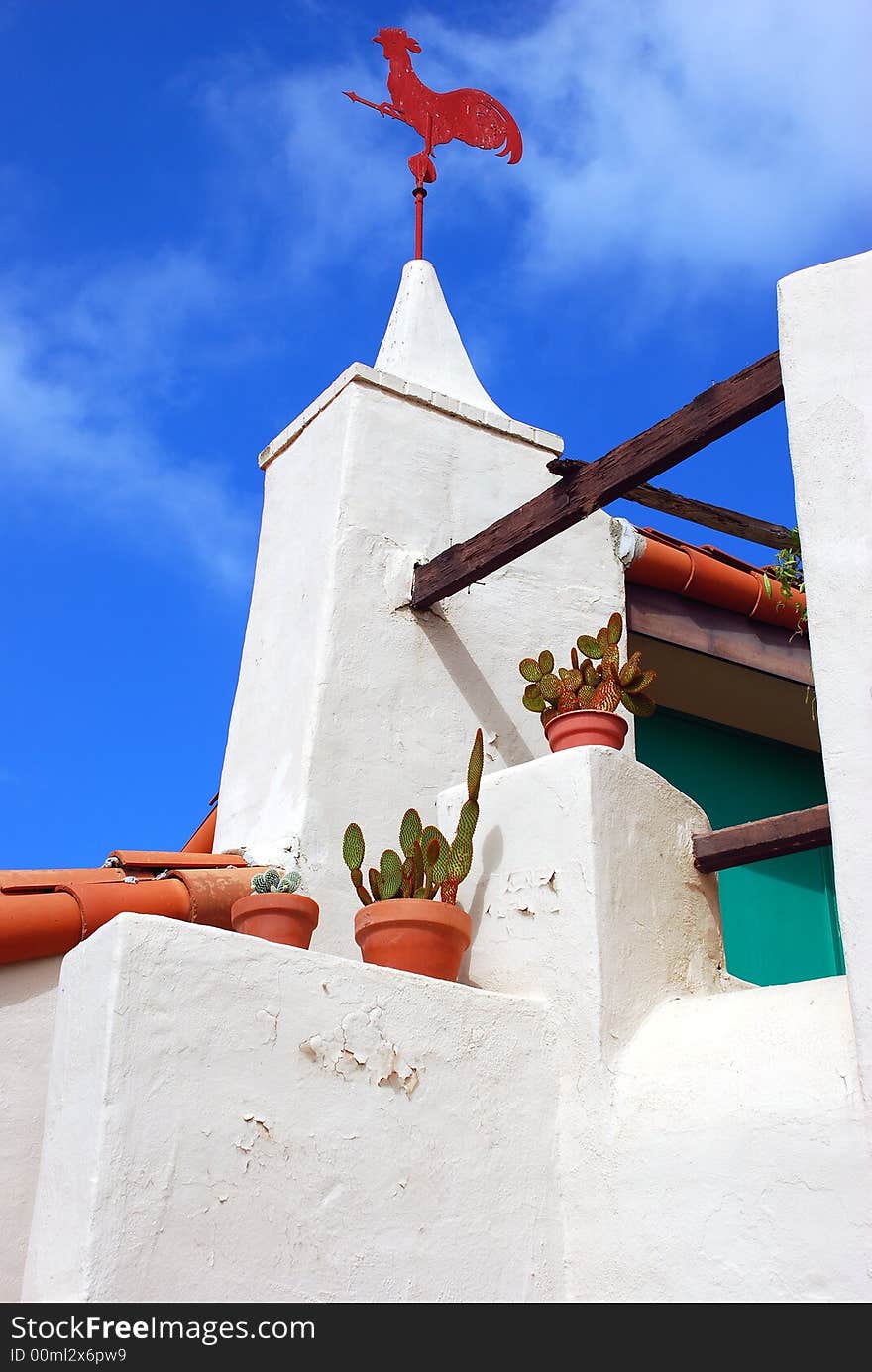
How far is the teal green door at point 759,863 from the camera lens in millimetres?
6395

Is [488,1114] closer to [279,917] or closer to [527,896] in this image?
[527,896]

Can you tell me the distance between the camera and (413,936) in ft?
12.7

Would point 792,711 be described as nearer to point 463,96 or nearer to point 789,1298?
point 463,96

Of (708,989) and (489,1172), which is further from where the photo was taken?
(708,989)

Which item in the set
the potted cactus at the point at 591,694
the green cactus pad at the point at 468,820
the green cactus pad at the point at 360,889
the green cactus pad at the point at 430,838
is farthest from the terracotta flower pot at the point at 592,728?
the green cactus pad at the point at 360,889

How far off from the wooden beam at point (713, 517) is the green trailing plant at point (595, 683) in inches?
49.7

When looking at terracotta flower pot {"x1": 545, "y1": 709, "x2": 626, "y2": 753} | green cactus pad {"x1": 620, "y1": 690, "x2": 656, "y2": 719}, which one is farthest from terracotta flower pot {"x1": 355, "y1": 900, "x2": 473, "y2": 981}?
green cactus pad {"x1": 620, "y1": 690, "x2": 656, "y2": 719}

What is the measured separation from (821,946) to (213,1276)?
167 inches

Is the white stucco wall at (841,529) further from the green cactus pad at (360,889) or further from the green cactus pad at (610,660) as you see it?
the green cactus pad at (360,889)

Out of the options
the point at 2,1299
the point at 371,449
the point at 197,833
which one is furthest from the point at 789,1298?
the point at 197,833

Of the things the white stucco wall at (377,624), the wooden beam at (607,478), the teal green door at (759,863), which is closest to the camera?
the wooden beam at (607,478)

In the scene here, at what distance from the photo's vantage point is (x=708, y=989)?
4.09m
